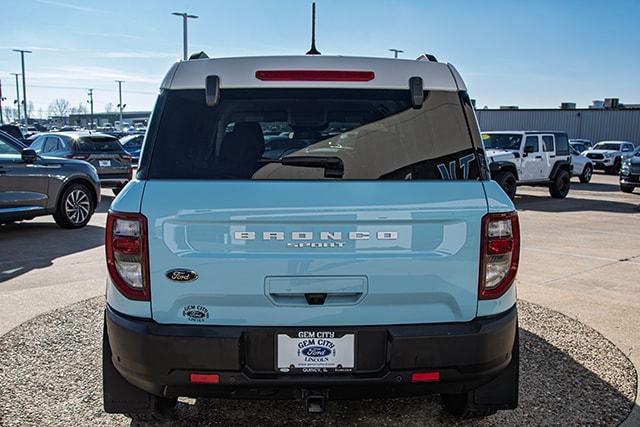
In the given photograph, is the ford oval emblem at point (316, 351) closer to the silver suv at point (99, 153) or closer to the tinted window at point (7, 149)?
the tinted window at point (7, 149)

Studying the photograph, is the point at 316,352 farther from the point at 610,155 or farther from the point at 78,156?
the point at 610,155

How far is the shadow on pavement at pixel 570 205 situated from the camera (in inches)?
583

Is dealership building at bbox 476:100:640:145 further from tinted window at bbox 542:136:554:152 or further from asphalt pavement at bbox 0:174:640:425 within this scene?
asphalt pavement at bbox 0:174:640:425

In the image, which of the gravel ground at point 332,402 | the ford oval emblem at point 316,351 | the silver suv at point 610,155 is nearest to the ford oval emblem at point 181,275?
the ford oval emblem at point 316,351

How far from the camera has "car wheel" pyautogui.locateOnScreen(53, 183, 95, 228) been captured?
992cm

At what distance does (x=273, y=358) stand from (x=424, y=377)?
66 cm

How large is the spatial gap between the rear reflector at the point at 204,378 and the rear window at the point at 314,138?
0.85 meters

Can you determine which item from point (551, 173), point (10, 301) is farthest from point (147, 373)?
point (551, 173)

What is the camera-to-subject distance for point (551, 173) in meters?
17.2

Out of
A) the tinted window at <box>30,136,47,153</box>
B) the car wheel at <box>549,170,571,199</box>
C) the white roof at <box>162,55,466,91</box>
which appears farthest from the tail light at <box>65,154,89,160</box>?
the car wheel at <box>549,170,571,199</box>

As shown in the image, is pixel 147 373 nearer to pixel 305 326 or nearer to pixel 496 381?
pixel 305 326

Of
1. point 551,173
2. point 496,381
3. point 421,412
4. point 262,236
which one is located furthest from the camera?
point 551,173

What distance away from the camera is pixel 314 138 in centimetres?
300

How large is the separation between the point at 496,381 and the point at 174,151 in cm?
193
